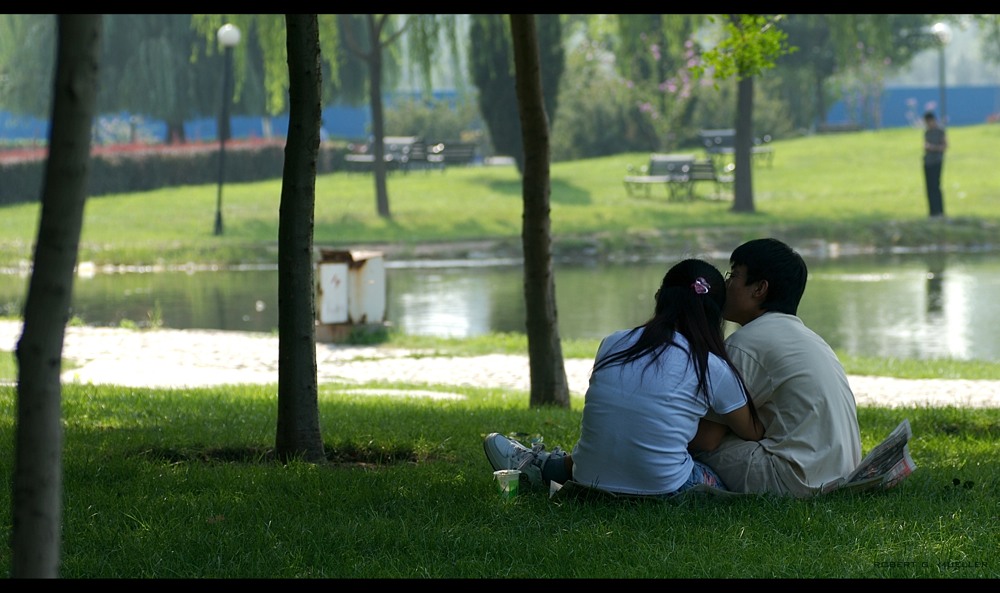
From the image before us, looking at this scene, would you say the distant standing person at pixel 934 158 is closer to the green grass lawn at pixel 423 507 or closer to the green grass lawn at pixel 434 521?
the green grass lawn at pixel 423 507

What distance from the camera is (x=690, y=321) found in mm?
4832

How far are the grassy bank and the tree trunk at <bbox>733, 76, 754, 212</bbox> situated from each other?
0.45m

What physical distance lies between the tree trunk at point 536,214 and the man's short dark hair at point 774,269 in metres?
3.21

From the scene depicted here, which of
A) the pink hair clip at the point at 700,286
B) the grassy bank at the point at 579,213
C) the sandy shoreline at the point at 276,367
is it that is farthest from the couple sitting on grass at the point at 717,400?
the grassy bank at the point at 579,213

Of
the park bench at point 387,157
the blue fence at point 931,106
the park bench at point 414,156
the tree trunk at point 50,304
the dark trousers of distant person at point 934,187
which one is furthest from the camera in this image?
the blue fence at point 931,106

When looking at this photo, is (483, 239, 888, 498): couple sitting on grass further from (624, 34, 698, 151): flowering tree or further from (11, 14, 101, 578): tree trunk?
(624, 34, 698, 151): flowering tree

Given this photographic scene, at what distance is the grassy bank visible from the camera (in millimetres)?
26328

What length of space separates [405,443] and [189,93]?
36147mm

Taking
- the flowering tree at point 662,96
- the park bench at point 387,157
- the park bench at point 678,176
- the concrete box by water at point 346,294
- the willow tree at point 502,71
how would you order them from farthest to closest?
the flowering tree at point 662,96, the park bench at point 387,157, the willow tree at point 502,71, the park bench at point 678,176, the concrete box by water at point 346,294

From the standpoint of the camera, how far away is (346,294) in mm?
13984

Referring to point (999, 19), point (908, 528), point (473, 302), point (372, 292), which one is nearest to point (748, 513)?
point (908, 528)

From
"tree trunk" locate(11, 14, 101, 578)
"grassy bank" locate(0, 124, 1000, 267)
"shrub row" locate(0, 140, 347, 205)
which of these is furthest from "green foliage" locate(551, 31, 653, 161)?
"tree trunk" locate(11, 14, 101, 578)

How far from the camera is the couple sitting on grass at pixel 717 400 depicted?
188 inches

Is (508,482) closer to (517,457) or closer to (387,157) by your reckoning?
(517,457)
